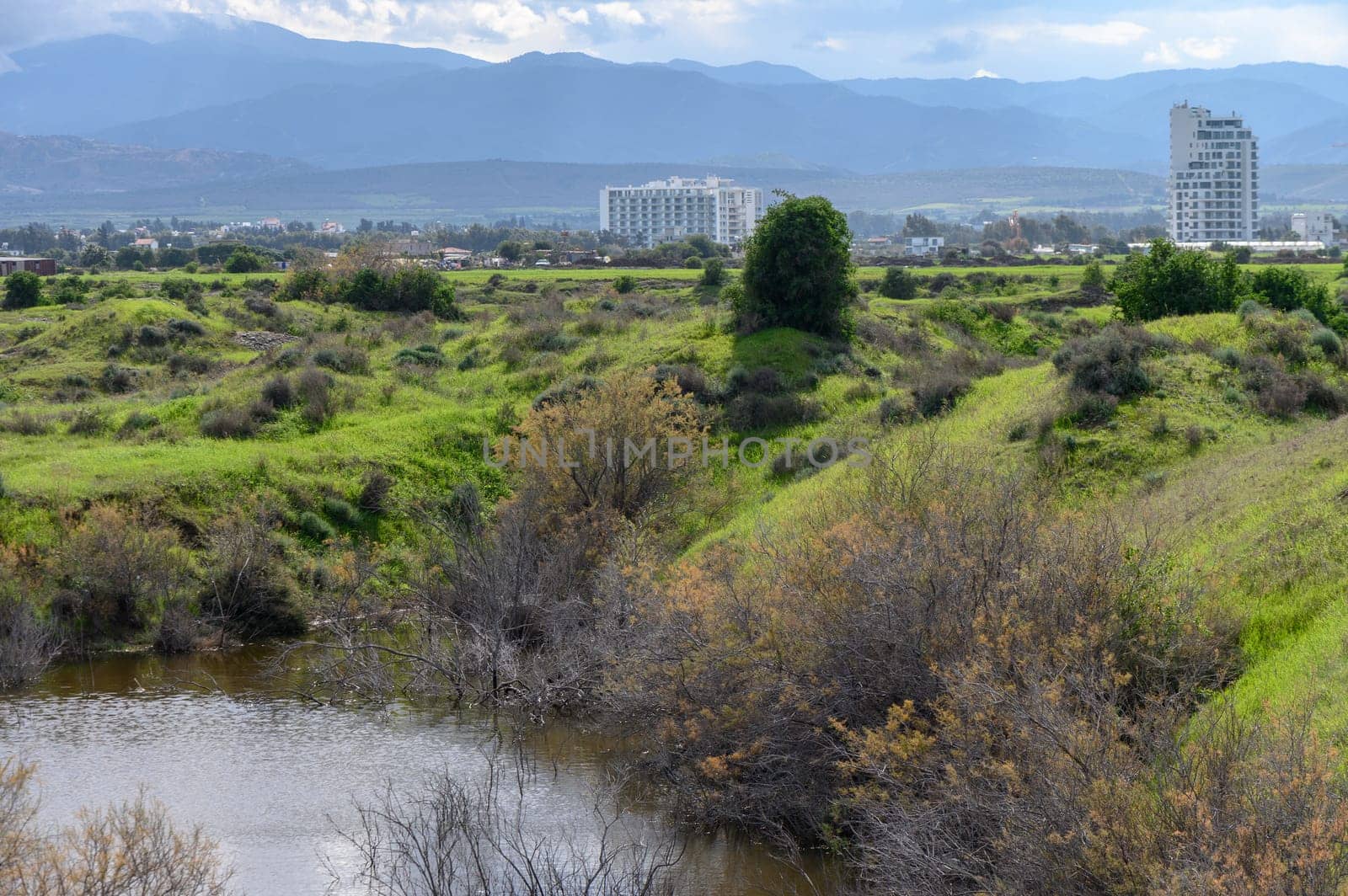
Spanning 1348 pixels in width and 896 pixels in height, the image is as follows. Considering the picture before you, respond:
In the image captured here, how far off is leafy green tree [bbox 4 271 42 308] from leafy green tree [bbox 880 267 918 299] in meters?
41.2

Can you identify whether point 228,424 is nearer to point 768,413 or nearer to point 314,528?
point 314,528

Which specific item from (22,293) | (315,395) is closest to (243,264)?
(22,293)

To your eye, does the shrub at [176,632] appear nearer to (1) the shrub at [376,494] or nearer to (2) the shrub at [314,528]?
(2) the shrub at [314,528]

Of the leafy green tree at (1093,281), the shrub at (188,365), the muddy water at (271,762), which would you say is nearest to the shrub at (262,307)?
the shrub at (188,365)

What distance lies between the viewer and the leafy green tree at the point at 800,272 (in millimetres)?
44750

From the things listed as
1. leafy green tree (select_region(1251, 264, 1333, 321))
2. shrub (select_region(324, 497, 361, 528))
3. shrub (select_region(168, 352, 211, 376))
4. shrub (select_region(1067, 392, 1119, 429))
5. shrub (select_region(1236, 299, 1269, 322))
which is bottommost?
shrub (select_region(324, 497, 361, 528))

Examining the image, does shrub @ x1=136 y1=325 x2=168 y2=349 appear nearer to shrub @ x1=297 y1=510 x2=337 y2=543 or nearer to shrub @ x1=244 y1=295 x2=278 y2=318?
shrub @ x1=244 y1=295 x2=278 y2=318

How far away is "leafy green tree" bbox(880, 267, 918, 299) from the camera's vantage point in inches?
2623

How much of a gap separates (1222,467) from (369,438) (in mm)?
23371

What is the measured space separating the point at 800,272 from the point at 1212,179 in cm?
13930

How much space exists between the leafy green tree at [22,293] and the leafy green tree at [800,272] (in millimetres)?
39103

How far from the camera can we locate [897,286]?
6694 cm

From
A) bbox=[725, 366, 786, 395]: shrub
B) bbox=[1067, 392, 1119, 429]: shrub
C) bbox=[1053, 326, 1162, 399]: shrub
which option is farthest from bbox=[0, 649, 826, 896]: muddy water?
bbox=[725, 366, 786, 395]: shrub

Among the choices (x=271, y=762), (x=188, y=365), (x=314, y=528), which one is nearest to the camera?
(x=271, y=762)
